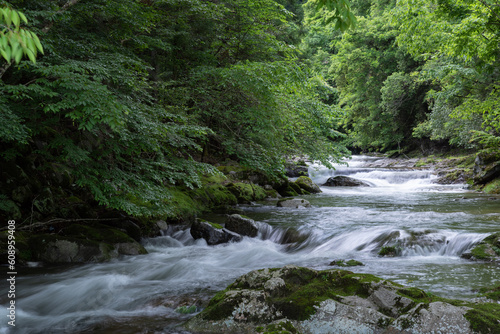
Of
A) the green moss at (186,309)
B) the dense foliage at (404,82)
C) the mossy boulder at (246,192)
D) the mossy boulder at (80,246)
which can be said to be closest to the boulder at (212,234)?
the mossy boulder at (80,246)

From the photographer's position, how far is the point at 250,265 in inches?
243

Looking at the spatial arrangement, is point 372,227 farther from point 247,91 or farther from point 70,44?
point 70,44

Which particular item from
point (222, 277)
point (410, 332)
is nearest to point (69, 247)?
point (222, 277)

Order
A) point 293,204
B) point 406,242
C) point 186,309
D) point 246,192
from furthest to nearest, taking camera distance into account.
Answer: point 246,192, point 293,204, point 406,242, point 186,309

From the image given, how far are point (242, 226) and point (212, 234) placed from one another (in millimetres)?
899

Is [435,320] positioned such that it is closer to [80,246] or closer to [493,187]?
[80,246]

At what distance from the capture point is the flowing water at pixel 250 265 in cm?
395

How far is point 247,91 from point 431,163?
1880cm

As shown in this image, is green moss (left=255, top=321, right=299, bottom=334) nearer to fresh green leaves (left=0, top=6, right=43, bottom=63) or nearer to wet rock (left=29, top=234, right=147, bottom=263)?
fresh green leaves (left=0, top=6, right=43, bottom=63)

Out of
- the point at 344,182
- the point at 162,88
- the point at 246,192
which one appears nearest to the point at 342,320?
the point at 162,88

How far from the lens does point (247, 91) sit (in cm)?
923

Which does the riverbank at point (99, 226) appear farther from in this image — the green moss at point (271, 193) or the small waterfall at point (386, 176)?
the small waterfall at point (386, 176)

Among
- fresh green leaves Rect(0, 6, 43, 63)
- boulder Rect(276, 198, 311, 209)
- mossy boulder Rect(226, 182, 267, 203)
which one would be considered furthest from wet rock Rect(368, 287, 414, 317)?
mossy boulder Rect(226, 182, 267, 203)

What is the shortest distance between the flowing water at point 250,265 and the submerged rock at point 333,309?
0.61 m
